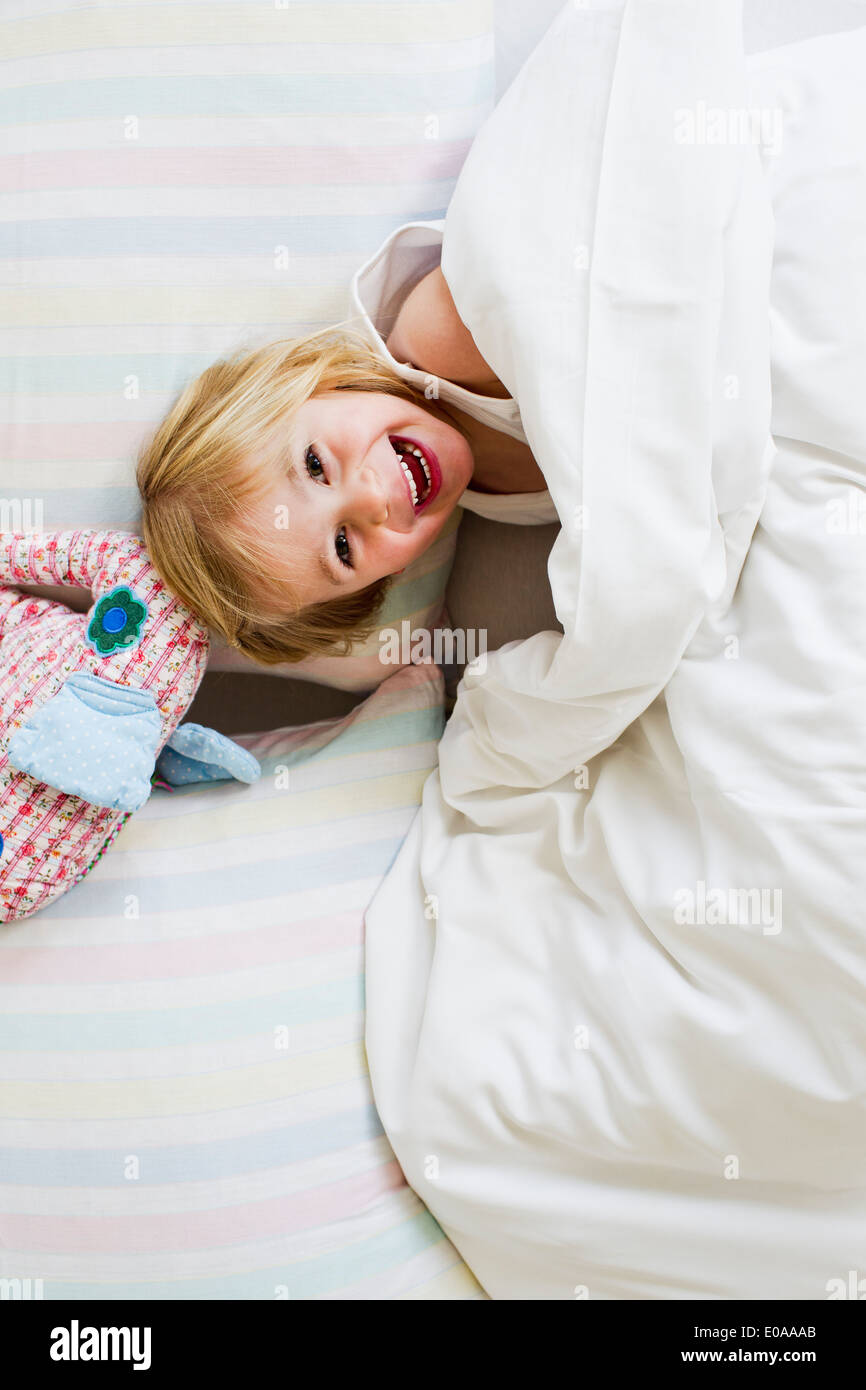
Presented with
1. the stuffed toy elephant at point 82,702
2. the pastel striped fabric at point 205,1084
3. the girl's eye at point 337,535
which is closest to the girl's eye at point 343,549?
the girl's eye at point 337,535

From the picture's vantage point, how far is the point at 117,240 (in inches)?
41.2

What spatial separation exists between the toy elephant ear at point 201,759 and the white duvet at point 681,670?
304mm

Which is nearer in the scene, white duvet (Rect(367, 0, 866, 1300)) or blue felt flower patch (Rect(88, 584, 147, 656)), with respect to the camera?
white duvet (Rect(367, 0, 866, 1300))

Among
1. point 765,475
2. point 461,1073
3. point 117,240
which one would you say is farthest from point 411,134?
point 461,1073

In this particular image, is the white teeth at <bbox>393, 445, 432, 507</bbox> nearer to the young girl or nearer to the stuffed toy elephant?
the young girl

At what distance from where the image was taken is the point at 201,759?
3.62 feet

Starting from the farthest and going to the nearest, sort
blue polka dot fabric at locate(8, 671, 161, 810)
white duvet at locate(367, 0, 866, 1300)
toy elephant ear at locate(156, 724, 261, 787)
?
1. toy elephant ear at locate(156, 724, 261, 787)
2. blue polka dot fabric at locate(8, 671, 161, 810)
3. white duvet at locate(367, 0, 866, 1300)

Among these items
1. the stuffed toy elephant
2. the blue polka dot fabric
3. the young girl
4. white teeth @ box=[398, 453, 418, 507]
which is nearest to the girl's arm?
the young girl

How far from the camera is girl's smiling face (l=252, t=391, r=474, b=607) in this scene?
38.8 inches

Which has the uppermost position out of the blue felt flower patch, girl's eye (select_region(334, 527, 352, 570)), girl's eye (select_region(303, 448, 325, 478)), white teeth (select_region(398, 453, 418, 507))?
girl's eye (select_region(303, 448, 325, 478))

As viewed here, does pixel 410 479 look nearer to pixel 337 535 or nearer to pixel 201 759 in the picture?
pixel 337 535

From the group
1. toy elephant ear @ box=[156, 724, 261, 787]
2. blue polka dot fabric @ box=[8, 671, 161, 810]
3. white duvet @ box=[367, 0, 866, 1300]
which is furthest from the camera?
toy elephant ear @ box=[156, 724, 261, 787]

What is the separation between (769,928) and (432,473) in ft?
1.74

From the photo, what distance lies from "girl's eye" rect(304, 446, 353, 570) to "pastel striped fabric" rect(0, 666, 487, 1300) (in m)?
0.29
